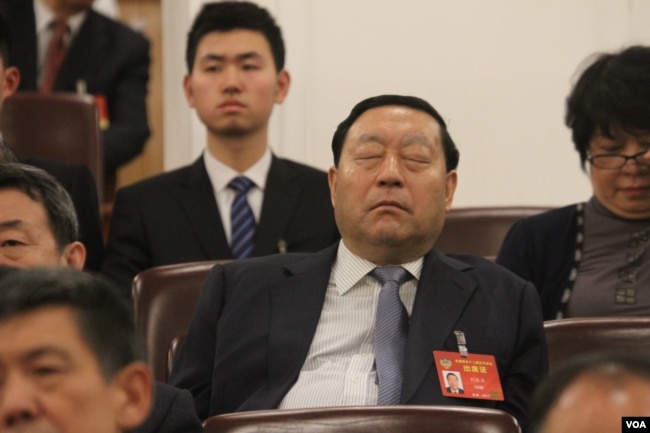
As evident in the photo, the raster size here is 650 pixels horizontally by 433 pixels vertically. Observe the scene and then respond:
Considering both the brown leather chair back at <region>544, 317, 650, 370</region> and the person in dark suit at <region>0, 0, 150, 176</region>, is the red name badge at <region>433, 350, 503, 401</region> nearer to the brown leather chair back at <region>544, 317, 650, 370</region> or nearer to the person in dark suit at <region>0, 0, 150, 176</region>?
the brown leather chair back at <region>544, 317, 650, 370</region>

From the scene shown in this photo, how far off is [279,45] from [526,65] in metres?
0.75

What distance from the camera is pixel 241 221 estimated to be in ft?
9.74

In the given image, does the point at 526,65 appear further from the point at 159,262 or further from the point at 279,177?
the point at 159,262

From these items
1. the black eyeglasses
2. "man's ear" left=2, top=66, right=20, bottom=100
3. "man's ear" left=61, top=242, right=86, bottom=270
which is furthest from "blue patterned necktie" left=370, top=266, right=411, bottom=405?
"man's ear" left=2, top=66, right=20, bottom=100

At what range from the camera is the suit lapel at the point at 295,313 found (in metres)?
2.11

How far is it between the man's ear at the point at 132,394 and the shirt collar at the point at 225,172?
1.74m

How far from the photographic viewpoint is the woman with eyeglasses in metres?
2.57

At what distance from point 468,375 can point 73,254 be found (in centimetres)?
65

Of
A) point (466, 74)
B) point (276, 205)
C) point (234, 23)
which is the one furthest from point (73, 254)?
point (466, 74)

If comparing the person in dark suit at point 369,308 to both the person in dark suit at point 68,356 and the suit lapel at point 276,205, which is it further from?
the person in dark suit at point 68,356

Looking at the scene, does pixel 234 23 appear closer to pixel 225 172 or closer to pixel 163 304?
pixel 225 172

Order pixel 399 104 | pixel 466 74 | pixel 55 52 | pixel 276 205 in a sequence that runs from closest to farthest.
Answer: pixel 399 104
pixel 276 205
pixel 55 52
pixel 466 74

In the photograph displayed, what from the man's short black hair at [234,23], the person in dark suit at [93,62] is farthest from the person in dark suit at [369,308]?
the person in dark suit at [93,62]

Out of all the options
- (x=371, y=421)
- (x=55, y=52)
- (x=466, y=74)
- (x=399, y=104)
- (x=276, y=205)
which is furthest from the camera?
(x=466, y=74)
